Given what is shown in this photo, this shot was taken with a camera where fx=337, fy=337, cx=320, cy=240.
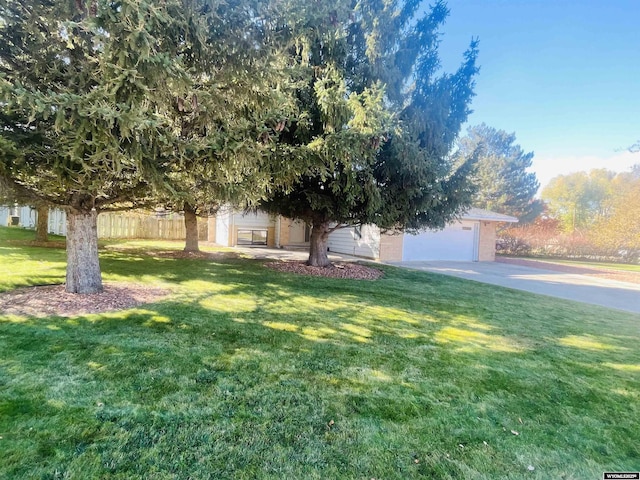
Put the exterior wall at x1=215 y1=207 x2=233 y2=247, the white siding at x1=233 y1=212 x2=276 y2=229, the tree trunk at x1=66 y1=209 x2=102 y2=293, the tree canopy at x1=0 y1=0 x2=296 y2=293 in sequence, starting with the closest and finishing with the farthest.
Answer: the tree canopy at x1=0 y1=0 x2=296 y2=293 → the tree trunk at x1=66 y1=209 x2=102 y2=293 → the exterior wall at x1=215 y1=207 x2=233 y2=247 → the white siding at x1=233 y1=212 x2=276 y2=229

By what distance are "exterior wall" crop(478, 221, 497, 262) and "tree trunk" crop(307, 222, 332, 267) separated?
1126 cm

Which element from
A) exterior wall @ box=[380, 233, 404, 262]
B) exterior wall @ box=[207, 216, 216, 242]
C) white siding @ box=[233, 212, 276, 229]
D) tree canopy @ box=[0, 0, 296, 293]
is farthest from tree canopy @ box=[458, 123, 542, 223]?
tree canopy @ box=[0, 0, 296, 293]

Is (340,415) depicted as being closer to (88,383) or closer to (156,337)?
(88,383)

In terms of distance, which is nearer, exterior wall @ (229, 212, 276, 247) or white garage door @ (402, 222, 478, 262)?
white garage door @ (402, 222, 478, 262)

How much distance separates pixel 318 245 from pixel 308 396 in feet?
26.8

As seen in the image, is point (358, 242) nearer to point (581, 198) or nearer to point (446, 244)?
point (446, 244)

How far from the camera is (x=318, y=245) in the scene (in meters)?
11.0

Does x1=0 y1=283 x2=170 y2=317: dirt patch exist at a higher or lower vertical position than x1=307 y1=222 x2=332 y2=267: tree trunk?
lower

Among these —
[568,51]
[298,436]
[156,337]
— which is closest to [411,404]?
[298,436]

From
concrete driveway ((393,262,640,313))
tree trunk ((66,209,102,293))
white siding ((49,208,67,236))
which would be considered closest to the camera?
tree trunk ((66,209,102,293))

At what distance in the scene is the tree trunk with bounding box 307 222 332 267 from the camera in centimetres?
1080

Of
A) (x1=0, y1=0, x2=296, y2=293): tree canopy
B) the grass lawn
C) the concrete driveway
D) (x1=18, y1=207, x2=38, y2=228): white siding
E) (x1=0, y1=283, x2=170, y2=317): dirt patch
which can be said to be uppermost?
(x1=0, y1=0, x2=296, y2=293): tree canopy

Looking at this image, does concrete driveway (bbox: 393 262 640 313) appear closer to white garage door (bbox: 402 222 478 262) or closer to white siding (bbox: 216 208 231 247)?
white garage door (bbox: 402 222 478 262)

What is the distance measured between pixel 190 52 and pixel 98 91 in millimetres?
1408
